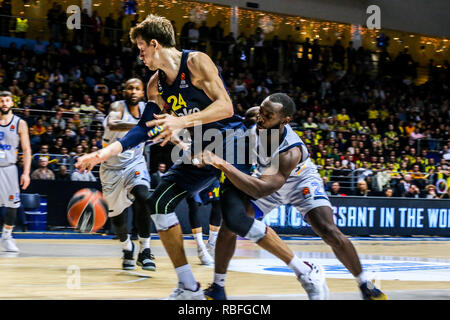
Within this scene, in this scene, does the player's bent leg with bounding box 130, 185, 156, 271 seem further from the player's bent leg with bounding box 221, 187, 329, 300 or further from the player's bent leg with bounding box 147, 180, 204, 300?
the player's bent leg with bounding box 221, 187, 329, 300

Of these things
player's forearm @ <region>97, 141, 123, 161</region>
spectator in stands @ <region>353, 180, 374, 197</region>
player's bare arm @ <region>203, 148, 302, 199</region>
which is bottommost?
spectator in stands @ <region>353, 180, 374, 197</region>

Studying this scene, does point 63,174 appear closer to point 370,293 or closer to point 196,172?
point 196,172

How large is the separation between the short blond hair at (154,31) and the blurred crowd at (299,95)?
29.8 feet

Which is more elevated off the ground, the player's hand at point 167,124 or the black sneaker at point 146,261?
the player's hand at point 167,124

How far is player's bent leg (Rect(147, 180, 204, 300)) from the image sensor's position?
4617 mm

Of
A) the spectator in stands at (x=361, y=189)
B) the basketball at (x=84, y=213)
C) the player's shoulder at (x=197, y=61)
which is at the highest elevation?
the player's shoulder at (x=197, y=61)

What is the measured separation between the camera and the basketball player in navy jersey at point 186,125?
179 inches

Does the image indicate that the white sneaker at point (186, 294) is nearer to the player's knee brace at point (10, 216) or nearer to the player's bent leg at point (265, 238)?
the player's bent leg at point (265, 238)

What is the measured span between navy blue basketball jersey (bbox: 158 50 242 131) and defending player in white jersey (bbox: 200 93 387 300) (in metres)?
0.40

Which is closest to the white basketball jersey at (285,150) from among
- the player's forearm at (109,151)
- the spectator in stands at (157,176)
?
the player's forearm at (109,151)

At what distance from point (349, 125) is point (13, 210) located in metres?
14.6

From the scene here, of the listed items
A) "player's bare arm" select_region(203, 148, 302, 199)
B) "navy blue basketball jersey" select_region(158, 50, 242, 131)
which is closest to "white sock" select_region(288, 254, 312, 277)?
"player's bare arm" select_region(203, 148, 302, 199)
